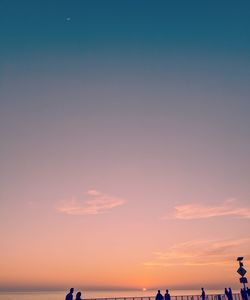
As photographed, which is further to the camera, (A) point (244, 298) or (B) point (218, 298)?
(B) point (218, 298)

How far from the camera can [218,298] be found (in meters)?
27.8

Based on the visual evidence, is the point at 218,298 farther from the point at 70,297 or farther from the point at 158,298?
the point at 70,297

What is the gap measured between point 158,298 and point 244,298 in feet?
23.5

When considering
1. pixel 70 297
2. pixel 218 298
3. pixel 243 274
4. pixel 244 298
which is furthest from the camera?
pixel 218 298

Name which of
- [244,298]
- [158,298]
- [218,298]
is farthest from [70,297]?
[218,298]

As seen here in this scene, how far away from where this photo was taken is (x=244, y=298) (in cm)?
2338

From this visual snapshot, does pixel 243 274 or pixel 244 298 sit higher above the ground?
pixel 243 274

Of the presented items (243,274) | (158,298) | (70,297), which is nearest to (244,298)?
(243,274)

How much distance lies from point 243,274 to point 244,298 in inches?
167

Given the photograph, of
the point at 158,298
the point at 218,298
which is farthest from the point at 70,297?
the point at 218,298

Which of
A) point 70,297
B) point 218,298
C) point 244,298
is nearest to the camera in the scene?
point 70,297

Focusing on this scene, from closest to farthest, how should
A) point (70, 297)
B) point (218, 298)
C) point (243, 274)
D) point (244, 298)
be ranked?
point (70, 297)
point (243, 274)
point (244, 298)
point (218, 298)

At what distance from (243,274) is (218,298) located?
8880 millimetres

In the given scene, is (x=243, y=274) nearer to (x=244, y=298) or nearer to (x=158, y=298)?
(x=244, y=298)
